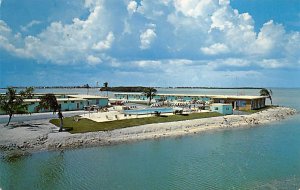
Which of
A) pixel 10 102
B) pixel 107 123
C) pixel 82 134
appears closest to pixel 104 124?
pixel 107 123

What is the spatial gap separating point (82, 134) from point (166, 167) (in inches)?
630

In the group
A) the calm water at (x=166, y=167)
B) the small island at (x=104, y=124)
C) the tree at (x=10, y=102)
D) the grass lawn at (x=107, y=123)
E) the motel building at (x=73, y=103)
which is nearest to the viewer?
the calm water at (x=166, y=167)

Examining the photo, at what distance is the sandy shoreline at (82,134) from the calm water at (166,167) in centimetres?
264

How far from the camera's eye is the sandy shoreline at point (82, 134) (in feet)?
131

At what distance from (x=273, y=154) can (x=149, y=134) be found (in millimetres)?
18112

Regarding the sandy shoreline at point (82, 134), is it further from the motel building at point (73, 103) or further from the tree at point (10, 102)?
the motel building at point (73, 103)

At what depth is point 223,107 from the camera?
68812 mm

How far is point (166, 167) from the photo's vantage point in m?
33.0

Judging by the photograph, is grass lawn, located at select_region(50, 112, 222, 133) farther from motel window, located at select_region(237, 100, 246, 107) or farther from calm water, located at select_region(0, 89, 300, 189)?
motel window, located at select_region(237, 100, 246, 107)

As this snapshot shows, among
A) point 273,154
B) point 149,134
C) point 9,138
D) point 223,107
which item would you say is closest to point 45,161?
point 9,138

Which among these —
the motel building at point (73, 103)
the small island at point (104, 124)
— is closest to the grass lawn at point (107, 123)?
the small island at point (104, 124)

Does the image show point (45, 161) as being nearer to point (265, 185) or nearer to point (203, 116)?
point (265, 185)

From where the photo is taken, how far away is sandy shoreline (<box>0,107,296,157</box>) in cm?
3984

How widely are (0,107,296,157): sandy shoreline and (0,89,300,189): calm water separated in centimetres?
264
